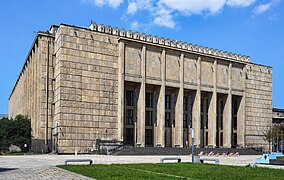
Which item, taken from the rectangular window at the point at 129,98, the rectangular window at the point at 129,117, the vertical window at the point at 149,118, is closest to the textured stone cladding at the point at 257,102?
the vertical window at the point at 149,118

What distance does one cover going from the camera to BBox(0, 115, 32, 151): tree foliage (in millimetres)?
50500

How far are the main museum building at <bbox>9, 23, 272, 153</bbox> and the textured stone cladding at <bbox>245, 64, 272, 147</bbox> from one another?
0.18 m

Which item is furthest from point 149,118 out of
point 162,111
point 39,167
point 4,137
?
point 39,167

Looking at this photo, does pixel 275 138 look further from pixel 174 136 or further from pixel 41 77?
pixel 41 77

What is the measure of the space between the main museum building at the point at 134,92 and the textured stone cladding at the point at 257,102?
7.1 inches

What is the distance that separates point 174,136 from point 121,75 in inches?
496

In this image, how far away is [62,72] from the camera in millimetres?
42438

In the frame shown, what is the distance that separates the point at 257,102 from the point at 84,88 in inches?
1267

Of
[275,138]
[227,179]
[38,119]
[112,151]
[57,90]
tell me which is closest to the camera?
[227,179]

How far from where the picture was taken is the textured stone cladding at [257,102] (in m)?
60.8

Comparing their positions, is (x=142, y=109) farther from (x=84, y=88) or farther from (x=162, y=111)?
(x=84, y=88)

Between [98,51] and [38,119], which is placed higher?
[98,51]

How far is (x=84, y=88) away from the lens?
43812mm

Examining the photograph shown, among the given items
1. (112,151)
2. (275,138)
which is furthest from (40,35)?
(275,138)
